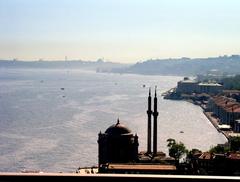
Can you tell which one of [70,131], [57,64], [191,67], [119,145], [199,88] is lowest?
[70,131]

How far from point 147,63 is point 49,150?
9974 cm

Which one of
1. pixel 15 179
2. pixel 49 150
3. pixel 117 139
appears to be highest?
pixel 15 179

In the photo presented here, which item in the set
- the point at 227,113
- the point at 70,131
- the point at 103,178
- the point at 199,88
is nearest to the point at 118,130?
the point at 70,131

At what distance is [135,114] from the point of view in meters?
25.3

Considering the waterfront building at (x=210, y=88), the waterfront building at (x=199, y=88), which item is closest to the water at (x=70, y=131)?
the waterfront building at (x=210, y=88)

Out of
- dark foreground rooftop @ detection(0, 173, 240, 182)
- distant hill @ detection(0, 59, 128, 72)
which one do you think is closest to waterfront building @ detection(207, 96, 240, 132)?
dark foreground rooftop @ detection(0, 173, 240, 182)

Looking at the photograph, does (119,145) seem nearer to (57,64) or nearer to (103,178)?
(103,178)

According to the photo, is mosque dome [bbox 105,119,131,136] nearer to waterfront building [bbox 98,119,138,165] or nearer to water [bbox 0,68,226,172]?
waterfront building [bbox 98,119,138,165]

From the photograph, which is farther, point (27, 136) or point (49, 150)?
point (27, 136)

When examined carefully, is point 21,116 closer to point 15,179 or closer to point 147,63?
point 15,179

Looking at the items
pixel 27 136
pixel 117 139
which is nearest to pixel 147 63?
pixel 27 136

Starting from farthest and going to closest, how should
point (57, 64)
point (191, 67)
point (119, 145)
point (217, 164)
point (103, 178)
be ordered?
1. point (57, 64)
2. point (191, 67)
3. point (217, 164)
4. point (119, 145)
5. point (103, 178)

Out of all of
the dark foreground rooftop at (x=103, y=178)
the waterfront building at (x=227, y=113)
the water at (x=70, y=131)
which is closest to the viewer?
the dark foreground rooftop at (x=103, y=178)

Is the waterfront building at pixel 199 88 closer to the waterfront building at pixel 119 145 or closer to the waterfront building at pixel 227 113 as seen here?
the waterfront building at pixel 227 113
